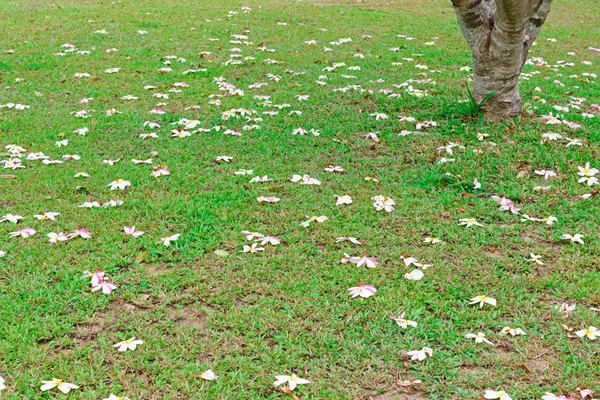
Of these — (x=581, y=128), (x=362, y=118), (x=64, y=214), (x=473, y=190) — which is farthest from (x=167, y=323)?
(x=581, y=128)

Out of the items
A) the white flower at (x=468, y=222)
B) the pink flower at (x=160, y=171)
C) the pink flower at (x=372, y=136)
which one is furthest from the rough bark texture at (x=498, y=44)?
the pink flower at (x=160, y=171)

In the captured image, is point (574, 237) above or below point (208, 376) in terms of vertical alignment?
above

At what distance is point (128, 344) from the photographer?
9.23ft

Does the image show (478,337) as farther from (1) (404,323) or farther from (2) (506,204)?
(2) (506,204)

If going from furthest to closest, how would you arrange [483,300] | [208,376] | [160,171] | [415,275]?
[160,171]
[415,275]
[483,300]
[208,376]

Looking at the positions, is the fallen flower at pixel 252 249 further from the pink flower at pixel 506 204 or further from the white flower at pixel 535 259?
the pink flower at pixel 506 204

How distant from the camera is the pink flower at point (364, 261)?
3512mm

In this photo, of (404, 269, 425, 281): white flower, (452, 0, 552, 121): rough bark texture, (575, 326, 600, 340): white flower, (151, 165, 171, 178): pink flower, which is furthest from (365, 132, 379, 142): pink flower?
(575, 326, 600, 340): white flower

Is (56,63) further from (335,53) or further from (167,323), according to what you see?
(167,323)

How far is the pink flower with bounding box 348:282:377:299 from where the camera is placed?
3221 millimetres

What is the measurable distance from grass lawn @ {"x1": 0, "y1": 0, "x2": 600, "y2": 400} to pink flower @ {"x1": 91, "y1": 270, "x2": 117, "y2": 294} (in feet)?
0.12

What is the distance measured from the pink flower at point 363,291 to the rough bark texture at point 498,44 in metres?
3.13

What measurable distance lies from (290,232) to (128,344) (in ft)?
4.74

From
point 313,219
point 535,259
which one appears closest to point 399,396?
point 535,259
